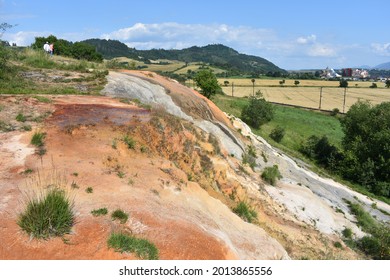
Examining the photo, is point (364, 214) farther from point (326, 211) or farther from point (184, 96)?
point (184, 96)

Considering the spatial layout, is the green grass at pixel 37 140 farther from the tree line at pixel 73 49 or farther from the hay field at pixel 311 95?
the hay field at pixel 311 95

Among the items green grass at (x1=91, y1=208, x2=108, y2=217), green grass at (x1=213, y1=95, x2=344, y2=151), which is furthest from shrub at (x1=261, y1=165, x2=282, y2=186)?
green grass at (x1=213, y1=95, x2=344, y2=151)

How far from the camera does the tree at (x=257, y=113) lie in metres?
57.9

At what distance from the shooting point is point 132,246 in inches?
296

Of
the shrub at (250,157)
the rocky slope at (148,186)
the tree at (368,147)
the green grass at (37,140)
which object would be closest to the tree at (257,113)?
the tree at (368,147)

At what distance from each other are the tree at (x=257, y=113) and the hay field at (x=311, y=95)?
100ft

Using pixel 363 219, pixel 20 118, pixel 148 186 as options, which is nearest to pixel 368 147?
pixel 363 219

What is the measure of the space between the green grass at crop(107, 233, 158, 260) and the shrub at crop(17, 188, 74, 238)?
1039 millimetres

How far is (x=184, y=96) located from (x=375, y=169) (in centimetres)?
2838

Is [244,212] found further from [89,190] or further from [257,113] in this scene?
[257,113]

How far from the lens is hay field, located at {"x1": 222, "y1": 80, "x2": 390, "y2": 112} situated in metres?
92.3

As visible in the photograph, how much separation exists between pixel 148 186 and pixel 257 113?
48.6 meters

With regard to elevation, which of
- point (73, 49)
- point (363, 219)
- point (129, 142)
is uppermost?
point (73, 49)
